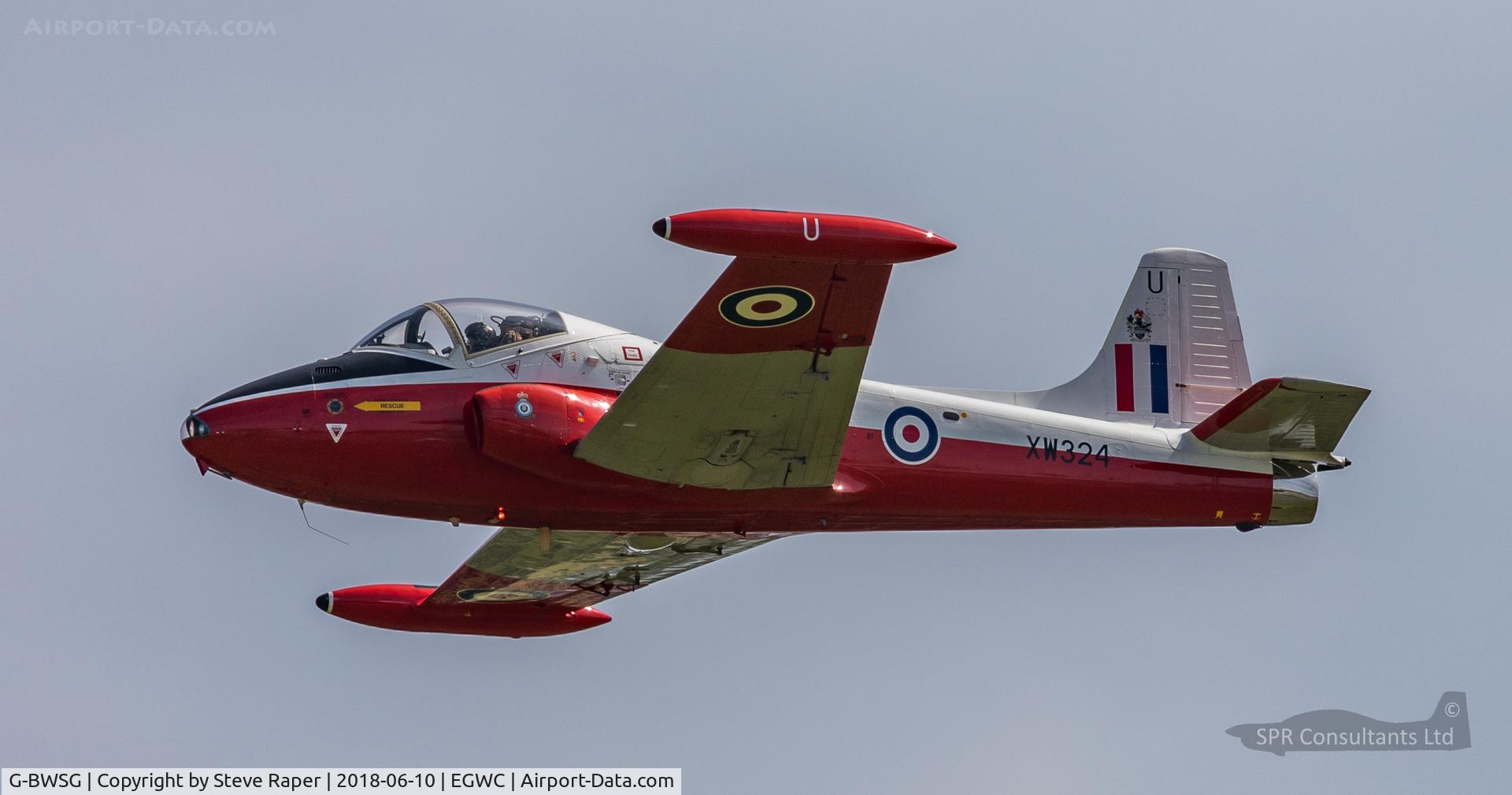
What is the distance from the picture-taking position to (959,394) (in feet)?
63.6

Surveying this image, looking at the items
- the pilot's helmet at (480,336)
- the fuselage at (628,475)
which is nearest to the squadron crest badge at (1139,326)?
the fuselage at (628,475)

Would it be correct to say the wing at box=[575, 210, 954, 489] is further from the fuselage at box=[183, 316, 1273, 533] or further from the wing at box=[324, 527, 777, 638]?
the wing at box=[324, 527, 777, 638]

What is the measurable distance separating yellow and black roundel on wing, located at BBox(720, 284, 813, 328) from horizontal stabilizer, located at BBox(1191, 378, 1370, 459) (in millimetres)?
6034

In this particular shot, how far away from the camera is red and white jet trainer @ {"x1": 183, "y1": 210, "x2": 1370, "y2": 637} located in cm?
1562

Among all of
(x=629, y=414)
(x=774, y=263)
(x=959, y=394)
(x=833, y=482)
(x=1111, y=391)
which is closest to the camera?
(x=774, y=263)

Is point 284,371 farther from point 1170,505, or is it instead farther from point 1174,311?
point 1174,311

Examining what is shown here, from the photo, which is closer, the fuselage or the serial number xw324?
the fuselage

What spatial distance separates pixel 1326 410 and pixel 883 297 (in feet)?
19.8

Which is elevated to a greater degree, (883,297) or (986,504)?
(883,297)

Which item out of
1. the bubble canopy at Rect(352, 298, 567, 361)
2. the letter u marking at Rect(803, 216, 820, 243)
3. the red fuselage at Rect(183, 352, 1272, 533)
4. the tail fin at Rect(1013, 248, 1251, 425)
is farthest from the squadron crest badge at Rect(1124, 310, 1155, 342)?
the letter u marking at Rect(803, 216, 820, 243)

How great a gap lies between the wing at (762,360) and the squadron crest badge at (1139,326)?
571 cm

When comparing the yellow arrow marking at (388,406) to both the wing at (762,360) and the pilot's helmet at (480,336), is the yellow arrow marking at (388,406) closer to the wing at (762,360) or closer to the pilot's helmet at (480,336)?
the pilot's helmet at (480,336)

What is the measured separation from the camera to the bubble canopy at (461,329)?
17297 mm

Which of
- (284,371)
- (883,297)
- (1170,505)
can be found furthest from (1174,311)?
(284,371)
